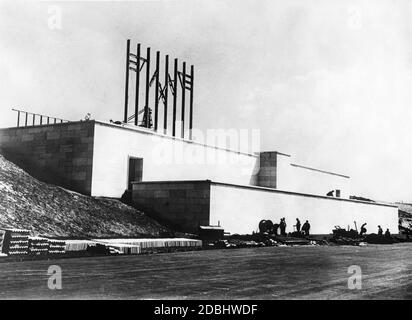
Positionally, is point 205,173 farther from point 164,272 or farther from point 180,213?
point 164,272

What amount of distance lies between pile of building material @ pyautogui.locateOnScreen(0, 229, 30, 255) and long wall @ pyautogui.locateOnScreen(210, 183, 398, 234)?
14.7 metres

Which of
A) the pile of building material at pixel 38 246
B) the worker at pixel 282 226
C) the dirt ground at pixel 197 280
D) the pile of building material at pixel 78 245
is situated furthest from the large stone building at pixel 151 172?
the dirt ground at pixel 197 280

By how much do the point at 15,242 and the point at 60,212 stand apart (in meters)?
9.06

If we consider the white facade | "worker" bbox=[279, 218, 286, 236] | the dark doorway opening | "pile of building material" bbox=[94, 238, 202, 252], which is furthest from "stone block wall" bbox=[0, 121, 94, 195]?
"worker" bbox=[279, 218, 286, 236]

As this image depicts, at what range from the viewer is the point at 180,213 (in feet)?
101

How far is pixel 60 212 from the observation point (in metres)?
25.1

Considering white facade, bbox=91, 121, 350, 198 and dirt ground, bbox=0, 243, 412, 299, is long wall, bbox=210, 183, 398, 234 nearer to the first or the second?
white facade, bbox=91, 121, 350, 198

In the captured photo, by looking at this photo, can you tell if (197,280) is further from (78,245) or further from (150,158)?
(150,158)

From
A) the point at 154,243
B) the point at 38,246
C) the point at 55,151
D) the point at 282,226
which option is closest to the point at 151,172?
the point at 55,151

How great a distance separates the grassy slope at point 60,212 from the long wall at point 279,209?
4.44 m

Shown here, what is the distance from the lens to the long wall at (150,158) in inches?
1237

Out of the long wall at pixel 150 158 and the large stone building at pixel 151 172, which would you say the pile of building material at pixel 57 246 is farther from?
the long wall at pixel 150 158
